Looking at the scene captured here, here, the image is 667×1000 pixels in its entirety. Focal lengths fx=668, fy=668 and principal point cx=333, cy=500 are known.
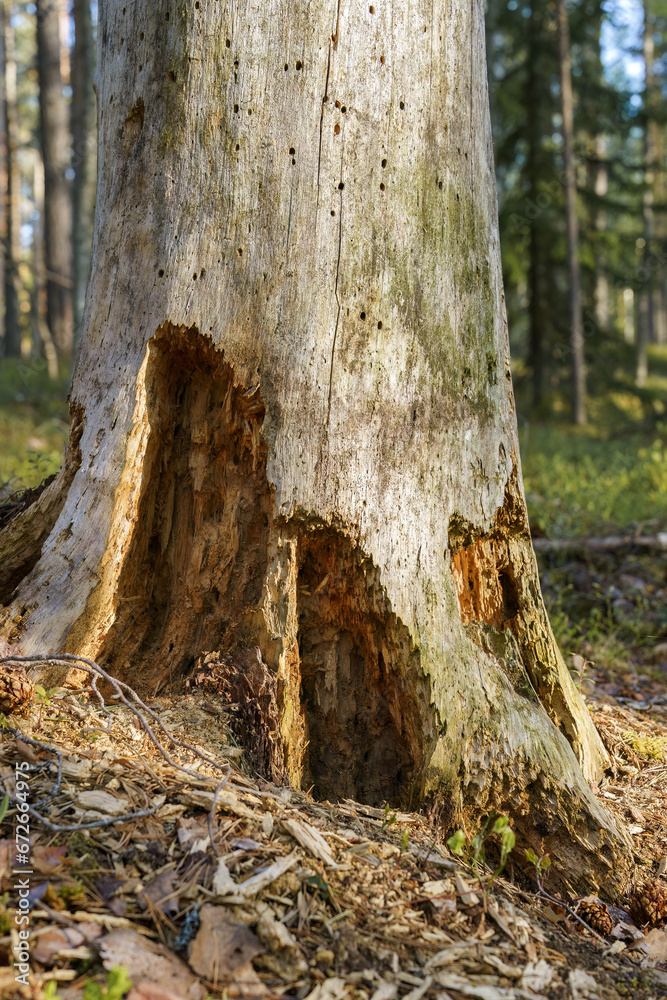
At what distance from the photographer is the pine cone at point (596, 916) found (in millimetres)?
2172

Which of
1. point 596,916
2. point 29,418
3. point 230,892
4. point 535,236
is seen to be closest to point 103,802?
point 230,892

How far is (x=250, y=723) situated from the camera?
235 centimetres

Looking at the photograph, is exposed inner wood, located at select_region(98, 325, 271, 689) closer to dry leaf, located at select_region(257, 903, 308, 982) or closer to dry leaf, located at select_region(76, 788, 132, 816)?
dry leaf, located at select_region(76, 788, 132, 816)

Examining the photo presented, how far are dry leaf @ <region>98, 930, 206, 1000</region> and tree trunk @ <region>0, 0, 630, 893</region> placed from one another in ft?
3.16

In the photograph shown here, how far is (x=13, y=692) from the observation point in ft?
6.91

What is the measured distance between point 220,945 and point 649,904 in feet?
5.12

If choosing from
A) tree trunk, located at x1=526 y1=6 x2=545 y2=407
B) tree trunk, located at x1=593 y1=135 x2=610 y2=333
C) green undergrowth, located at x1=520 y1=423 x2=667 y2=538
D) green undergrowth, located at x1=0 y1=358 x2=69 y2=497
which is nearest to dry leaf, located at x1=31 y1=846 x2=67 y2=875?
green undergrowth, located at x1=0 y1=358 x2=69 y2=497

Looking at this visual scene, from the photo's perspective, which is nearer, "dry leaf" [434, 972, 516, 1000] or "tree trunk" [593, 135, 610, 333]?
"dry leaf" [434, 972, 516, 1000]

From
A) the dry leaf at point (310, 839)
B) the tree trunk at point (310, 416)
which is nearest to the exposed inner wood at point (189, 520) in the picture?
the tree trunk at point (310, 416)

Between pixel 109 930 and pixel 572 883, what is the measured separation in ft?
5.32

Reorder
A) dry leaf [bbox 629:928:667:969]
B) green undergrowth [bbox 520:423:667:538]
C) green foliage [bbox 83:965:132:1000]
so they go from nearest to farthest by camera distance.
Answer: green foliage [bbox 83:965:132:1000]
dry leaf [bbox 629:928:667:969]
green undergrowth [bbox 520:423:667:538]

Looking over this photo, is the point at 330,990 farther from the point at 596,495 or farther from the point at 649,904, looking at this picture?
the point at 596,495

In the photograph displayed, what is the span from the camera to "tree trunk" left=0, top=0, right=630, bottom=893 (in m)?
2.35

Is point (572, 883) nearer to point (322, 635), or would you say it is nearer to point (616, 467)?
point (322, 635)
